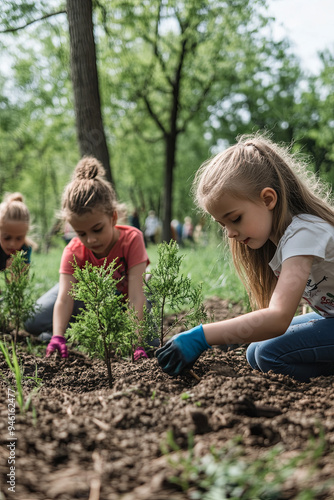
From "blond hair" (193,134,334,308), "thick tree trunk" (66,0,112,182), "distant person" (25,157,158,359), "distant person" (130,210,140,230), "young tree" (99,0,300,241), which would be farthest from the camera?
"young tree" (99,0,300,241)

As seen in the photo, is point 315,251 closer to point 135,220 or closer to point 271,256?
point 271,256

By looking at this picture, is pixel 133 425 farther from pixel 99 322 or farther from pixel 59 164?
pixel 59 164

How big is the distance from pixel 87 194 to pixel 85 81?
2.18m

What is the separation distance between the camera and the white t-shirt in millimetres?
1933

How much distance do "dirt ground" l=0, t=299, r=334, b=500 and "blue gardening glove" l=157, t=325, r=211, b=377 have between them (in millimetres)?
85

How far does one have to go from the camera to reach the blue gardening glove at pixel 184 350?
1856 mm

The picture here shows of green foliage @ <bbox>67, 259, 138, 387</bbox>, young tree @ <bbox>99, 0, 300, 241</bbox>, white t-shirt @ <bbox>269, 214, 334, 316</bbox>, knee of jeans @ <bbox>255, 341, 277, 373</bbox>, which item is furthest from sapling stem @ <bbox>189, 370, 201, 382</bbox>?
young tree @ <bbox>99, 0, 300, 241</bbox>

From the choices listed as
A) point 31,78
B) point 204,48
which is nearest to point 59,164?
point 31,78

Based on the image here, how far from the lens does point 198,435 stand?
1.30 meters

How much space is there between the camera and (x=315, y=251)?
75.1 inches

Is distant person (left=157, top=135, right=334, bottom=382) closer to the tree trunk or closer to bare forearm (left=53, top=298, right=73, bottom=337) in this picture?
bare forearm (left=53, top=298, right=73, bottom=337)

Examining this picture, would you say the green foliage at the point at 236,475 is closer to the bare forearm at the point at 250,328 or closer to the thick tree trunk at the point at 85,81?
the bare forearm at the point at 250,328

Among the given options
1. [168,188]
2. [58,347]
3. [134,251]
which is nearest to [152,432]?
[58,347]

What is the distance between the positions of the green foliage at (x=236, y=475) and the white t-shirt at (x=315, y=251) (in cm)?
101
